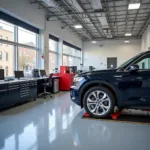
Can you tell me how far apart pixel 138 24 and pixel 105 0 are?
17.0 ft

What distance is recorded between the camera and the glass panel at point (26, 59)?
24.0 ft

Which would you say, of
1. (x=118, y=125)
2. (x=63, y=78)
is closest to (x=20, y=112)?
(x=118, y=125)

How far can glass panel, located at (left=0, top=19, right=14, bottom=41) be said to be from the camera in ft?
20.2

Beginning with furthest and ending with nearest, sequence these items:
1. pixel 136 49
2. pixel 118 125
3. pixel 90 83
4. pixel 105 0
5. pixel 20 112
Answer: pixel 136 49 < pixel 105 0 < pixel 20 112 < pixel 90 83 < pixel 118 125

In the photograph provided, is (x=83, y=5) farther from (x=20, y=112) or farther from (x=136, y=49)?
(x=136, y=49)

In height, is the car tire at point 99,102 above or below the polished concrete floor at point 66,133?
above

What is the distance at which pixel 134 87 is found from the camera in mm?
3611

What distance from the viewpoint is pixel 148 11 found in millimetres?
9219

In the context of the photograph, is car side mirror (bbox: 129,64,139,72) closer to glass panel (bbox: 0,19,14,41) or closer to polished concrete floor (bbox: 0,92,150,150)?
polished concrete floor (bbox: 0,92,150,150)

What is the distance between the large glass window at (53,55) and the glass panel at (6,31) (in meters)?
3.48

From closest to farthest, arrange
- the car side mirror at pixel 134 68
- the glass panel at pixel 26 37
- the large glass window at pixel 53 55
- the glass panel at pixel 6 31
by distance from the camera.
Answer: the car side mirror at pixel 134 68 < the glass panel at pixel 6 31 < the glass panel at pixel 26 37 < the large glass window at pixel 53 55

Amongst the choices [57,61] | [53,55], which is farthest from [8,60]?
[57,61]

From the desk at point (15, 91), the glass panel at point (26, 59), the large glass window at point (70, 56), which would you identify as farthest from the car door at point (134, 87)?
the large glass window at point (70, 56)

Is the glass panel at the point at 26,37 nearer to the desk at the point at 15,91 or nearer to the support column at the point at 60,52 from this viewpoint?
the desk at the point at 15,91
